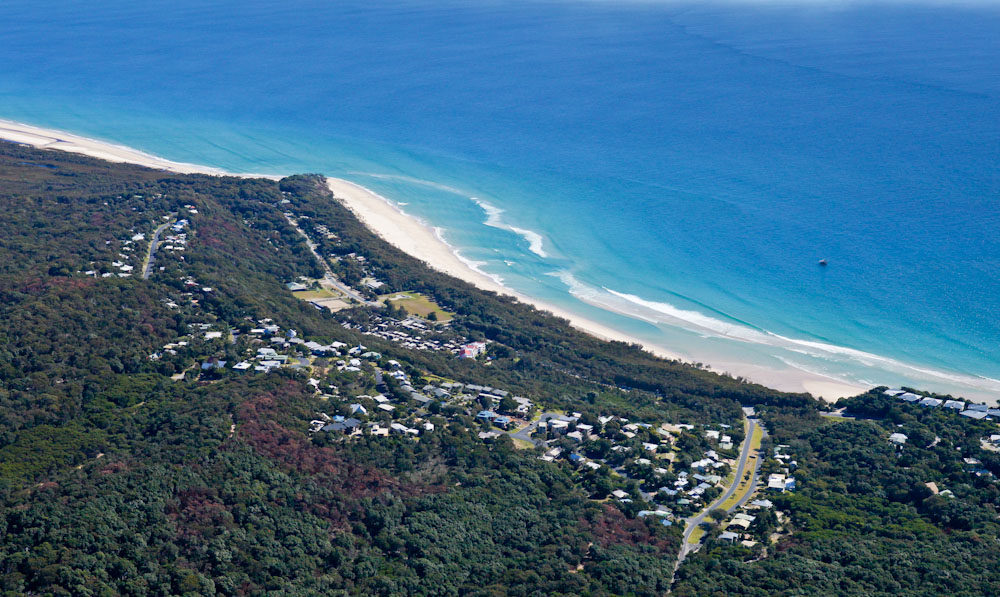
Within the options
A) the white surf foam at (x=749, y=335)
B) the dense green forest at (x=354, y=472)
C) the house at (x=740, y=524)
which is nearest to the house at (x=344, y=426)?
the dense green forest at (x=354, y=472)

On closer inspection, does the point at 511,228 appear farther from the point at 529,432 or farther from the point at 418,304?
the point at 529,432

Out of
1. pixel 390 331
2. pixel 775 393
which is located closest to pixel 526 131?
pixel 390 331

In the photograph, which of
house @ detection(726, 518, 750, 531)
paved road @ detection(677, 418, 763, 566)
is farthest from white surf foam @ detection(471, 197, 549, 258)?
house @ detection(726, 518, 750, 531)

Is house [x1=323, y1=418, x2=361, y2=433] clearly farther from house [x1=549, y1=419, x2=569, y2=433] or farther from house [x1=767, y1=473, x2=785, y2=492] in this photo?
house [x1=767, y1=473, x2=785, y2=492]

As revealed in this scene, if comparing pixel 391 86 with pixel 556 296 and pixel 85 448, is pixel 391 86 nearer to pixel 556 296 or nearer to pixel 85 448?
pixel 556 296

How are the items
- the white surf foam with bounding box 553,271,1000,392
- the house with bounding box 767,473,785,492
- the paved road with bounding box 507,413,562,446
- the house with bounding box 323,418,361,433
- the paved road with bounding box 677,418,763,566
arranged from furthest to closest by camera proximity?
the white surf foam with bounding box 553,271,1000,392, the paved road with bounding box 507,413,562,446, the house with bounding box 323,418,361,433, the house with bounding box 767,473,785,492, the paved road with bounding box 677,418,763,566
